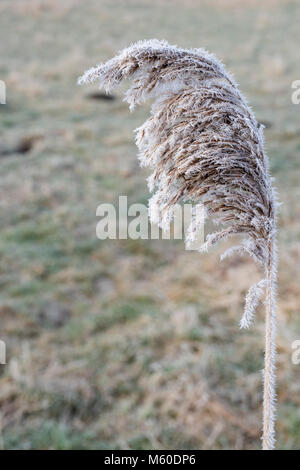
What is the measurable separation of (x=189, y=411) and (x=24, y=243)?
303cm

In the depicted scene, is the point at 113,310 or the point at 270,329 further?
the point at 113,310

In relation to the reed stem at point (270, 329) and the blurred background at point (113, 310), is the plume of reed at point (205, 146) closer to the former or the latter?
the reed stem at point (270, 329)

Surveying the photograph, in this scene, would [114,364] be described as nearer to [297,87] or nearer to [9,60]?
[297,87]

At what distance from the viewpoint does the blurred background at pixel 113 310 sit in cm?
353

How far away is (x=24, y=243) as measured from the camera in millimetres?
5863

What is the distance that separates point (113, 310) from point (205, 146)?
3.43m

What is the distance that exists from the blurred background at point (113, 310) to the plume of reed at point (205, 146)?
85.5 inches

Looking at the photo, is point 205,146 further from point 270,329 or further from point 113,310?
point 113,310

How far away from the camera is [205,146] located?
150cm

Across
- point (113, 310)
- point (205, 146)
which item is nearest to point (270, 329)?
point (205, 146)

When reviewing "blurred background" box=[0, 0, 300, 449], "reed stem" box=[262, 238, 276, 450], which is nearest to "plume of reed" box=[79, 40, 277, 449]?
"reed stem" box=[262, 238, 276, 450]

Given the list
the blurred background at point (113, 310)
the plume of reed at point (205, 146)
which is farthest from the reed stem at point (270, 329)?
the blurred background at point (113, 310)

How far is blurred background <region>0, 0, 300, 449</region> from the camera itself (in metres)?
3.53
